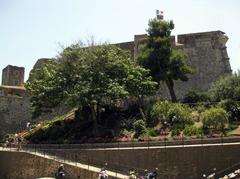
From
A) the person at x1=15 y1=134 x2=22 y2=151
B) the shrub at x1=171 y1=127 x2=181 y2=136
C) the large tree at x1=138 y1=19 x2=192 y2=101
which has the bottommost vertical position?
the person at x1=15 y1=134 x2=22 y2=151

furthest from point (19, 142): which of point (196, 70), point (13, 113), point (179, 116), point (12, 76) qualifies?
point (12, 76)

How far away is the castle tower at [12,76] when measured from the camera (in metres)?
55.5

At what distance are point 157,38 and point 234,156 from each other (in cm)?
1635

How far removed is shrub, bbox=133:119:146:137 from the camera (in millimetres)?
32844

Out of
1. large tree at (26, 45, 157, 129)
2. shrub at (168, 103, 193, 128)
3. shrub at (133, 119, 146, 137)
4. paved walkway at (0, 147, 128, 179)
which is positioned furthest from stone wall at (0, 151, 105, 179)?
shrub at (168, 103, 193, 128)

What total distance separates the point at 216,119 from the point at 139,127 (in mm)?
5647

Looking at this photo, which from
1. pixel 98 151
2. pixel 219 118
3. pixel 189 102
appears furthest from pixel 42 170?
A: pixel 189 102

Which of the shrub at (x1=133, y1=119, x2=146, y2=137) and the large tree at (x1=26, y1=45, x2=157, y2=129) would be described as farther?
the large tree at (x1=26, y1=45, x2=157, y2=129)

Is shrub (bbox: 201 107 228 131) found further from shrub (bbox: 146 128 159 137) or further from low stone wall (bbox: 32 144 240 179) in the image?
low stone wall (bbox: 32 144 240 179)

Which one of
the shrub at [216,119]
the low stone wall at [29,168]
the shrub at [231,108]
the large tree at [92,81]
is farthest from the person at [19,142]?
the shrub at [231,108]

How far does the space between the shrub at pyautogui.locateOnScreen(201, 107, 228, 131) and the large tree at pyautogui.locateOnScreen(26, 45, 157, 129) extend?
6.51m

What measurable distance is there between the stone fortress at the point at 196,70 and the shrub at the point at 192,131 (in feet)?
48.5

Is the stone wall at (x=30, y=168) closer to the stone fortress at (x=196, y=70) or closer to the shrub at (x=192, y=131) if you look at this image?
the shrub at (x=192, y=131)

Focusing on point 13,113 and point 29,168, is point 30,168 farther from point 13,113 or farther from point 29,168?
point 13,113
